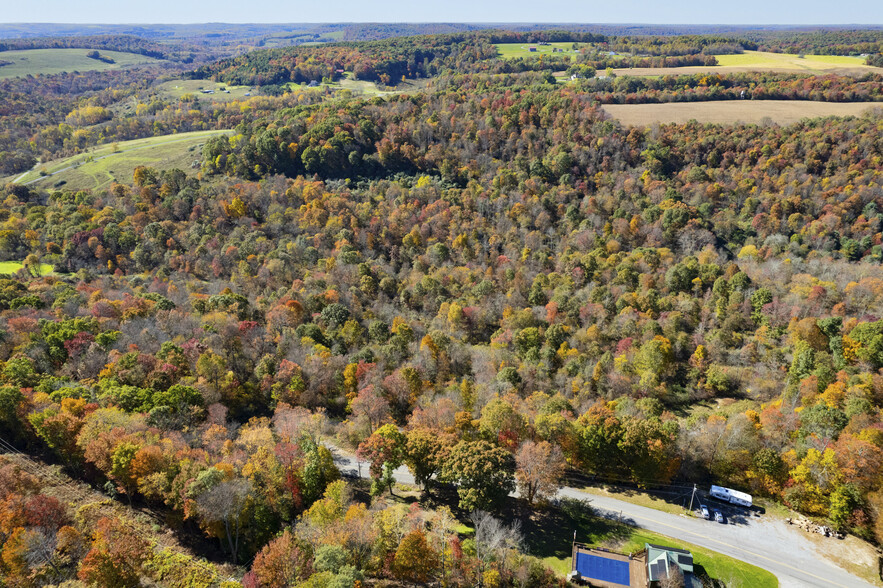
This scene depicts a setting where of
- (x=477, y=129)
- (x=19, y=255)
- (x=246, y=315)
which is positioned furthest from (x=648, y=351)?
(x=19, y=255)

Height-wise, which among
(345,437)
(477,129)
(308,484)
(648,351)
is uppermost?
(477,129)

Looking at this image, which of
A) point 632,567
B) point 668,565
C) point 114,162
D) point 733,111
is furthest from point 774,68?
point 114,162

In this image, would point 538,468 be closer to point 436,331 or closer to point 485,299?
point 436,331

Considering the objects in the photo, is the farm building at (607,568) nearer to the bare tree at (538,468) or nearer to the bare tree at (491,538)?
the bare tree at (491,538)

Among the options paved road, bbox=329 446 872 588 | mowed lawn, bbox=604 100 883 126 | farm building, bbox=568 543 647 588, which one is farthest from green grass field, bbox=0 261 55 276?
mowed lawn, bbox=604 100 883 126

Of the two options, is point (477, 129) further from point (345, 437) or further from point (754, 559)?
point (754, 559)

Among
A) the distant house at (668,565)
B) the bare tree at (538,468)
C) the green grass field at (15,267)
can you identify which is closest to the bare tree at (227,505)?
the bare tree at (538,468)

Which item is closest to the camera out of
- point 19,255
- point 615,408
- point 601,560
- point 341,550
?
point 341,550
